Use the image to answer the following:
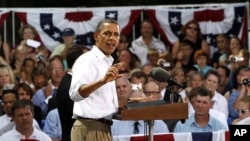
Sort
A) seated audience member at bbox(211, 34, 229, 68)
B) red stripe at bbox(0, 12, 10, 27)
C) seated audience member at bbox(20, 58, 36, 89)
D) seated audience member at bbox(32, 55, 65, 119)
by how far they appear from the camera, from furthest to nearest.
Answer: red stripe at bbox(0, 12, 10, 27) → seated audience member at bbox(211, 34, 229, 68) → seated audience member at bbox(20, 58, 36, 89) → seated audience member at bbox(32, 55, 65, 119)

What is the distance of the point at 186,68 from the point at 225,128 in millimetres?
4100

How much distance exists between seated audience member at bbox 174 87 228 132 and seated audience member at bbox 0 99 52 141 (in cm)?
164

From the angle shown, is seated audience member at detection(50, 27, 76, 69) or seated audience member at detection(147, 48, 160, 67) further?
seated audience member at detection(50, 27, 76, 69)

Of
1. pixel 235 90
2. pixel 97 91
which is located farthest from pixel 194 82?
pixel 97 91

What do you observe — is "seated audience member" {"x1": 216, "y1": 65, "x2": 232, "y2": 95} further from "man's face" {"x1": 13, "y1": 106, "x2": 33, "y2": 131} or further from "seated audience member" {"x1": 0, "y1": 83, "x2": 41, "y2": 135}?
"man's face" {"x1": 13, "y1": 106, "x2": 33, "y2": 131}

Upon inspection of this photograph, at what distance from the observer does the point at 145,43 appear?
56.3ft

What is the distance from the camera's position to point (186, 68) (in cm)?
1575

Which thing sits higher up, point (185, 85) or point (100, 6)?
point (100, 6)

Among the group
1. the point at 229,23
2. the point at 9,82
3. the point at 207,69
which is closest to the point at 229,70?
the point at 207,69

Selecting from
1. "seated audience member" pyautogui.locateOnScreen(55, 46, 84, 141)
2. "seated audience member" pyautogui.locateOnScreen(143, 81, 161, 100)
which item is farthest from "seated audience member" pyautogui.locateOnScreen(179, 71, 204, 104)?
"seated audience member" pyautogui.locateOnScreen(55, 46, 84, 141)

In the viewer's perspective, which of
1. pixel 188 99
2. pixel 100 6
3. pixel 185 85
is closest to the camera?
pixel 188 99

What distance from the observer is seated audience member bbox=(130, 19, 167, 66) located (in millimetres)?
17031

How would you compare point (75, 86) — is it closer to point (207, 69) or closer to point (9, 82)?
point (9, 82)

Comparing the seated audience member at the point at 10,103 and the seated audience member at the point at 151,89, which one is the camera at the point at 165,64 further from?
the seated audience member at the point at 10,103
